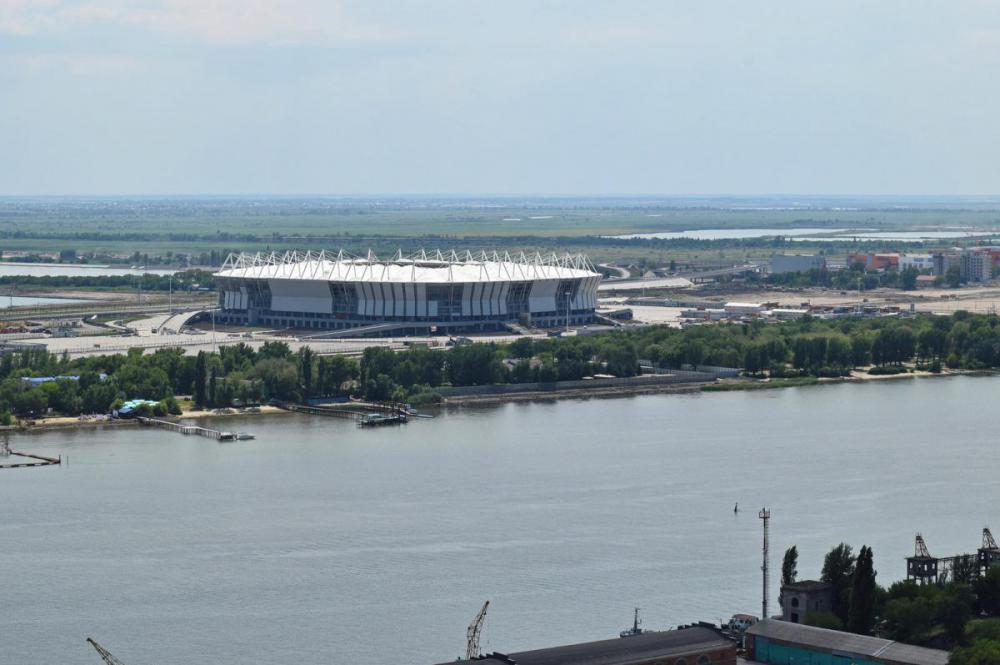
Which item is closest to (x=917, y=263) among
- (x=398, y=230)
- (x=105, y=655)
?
(x=398, y=230)

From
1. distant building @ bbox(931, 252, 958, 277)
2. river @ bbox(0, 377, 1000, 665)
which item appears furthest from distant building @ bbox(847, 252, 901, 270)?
river @ bbox(0, 377, 1000, 665)

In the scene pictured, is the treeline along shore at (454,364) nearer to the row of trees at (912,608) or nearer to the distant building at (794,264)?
the row of trees at (912,608)

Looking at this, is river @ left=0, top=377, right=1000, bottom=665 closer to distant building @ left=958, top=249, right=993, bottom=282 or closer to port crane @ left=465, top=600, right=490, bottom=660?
port crane @ left=465, top=600, right=490, bottom=660

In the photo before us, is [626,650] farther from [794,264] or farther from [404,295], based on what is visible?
[794,264]

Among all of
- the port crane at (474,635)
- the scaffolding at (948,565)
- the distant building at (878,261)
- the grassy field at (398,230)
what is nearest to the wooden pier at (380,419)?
the scaffolding at (948,565)

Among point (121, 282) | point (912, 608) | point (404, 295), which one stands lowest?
point (121, 282)

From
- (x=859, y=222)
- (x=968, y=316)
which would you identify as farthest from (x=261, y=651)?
(x=859, y=222)
